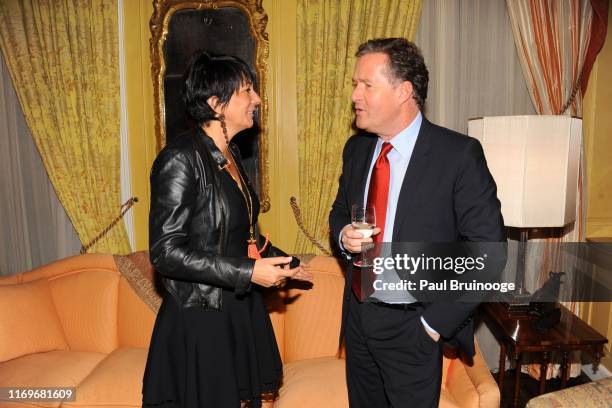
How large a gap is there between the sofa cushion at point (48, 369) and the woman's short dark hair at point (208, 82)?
1835 millimetres

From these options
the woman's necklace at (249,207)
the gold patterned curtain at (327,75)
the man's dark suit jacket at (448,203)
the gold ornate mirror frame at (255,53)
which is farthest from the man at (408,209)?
the gold ornate mirror frame at (255,53)

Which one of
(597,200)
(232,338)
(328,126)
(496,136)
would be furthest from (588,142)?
(232,338)

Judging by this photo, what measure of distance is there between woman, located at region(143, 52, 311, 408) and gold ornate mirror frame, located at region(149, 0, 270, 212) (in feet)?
4.84

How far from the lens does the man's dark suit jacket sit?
73.6 inches

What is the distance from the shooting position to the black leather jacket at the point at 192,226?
1807mm

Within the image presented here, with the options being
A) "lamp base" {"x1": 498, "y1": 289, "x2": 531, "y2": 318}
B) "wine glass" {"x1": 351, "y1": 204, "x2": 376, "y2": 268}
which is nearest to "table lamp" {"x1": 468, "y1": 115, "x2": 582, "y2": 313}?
"lamp base" {"x1": 498, "y1": 289, "x2": 531, "y2": 318}

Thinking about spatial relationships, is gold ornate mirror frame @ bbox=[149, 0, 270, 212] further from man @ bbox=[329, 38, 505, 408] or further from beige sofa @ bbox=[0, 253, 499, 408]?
man @ bbox=[329, 38, 505, 408]

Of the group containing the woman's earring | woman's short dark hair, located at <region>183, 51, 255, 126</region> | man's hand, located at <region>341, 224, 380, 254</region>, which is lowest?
man's hand, located at <region>341, 224, 380, 254</region>

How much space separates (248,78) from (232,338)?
1068 mm

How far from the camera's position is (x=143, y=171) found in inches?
151

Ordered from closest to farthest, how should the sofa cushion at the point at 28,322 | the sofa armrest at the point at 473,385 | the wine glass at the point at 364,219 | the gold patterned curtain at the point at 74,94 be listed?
the wine glass at the point at 364,219, the sofa armrest at the point at 473,385, the sofa cushion at the point at 28,322, the gold patterned curtain at the point at 74,94

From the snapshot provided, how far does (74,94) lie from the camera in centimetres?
372

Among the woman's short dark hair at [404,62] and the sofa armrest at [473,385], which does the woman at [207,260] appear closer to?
the woman's short dark hair at [404,62]

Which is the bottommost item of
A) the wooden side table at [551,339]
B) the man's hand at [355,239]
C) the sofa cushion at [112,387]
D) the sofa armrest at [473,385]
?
the sofa cushion at [112,387]
